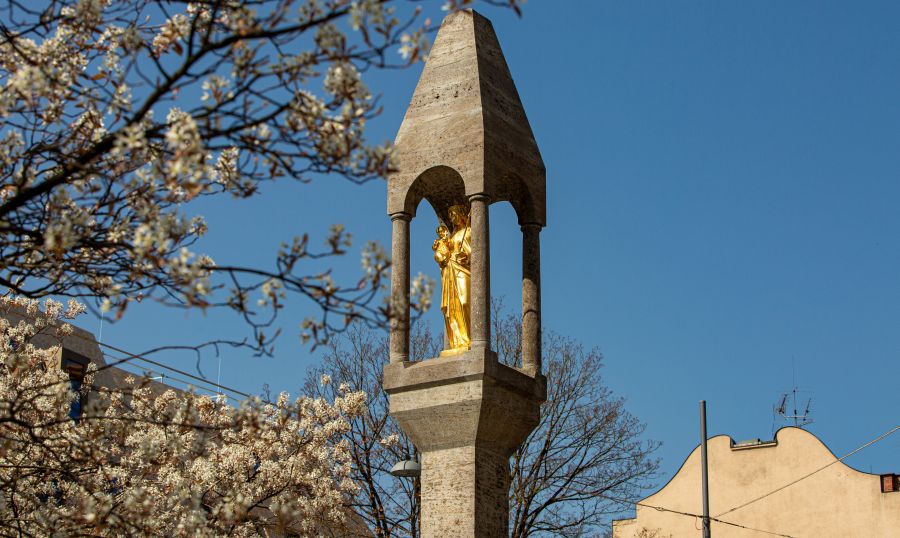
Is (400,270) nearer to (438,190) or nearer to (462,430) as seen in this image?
(438,190)

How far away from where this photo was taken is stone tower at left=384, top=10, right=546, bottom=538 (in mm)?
12289

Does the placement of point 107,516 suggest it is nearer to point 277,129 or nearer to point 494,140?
point 277,129

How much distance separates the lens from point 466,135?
13.1m

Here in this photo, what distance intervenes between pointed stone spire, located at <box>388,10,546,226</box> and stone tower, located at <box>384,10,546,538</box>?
14mm

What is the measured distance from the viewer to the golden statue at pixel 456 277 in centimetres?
1334

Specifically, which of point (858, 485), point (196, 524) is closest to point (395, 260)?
point (196, 524)

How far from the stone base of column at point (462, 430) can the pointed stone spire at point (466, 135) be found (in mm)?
1839

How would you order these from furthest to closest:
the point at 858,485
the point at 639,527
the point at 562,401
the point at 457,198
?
the point at 639,527 → the point at 858,485 → the point at 562,401 → the point at 457,198

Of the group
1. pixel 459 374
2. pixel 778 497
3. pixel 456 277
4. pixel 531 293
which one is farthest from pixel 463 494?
pixel 778 497

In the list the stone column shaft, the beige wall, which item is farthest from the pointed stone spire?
the beige wall

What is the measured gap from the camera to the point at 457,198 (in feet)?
46.8

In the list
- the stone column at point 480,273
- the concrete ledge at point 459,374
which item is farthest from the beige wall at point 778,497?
the stone column at point 480,273

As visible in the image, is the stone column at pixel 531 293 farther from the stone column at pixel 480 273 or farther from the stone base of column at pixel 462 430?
the stone column at pixel 480 273

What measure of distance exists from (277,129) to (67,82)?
1327 millimetres
